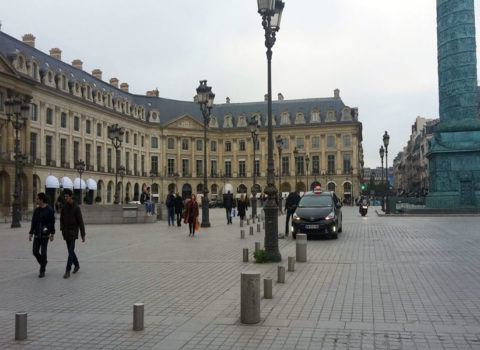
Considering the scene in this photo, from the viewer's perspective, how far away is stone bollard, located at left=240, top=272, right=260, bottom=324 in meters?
6.57

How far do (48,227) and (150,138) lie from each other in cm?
7415

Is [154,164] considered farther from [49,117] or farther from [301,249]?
[301,249]

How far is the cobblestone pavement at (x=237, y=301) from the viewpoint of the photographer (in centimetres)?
593

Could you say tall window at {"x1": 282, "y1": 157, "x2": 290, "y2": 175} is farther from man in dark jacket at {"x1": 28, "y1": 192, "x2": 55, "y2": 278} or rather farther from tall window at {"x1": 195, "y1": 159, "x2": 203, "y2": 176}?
man in dark jacket at {"x1": 28, "y1": 192, "x2": 55, "y2": 278}

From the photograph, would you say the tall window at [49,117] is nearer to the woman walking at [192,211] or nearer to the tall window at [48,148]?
the tall window at [48,148]

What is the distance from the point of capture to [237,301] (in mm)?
7957

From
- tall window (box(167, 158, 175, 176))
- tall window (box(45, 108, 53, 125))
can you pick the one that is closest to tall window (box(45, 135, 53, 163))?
tall window (box(45, 108, 53, 125))

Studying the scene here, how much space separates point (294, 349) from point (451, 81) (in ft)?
107

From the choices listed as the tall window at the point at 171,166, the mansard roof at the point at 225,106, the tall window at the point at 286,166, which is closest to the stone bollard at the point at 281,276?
the mansard roof at the point at 225,106

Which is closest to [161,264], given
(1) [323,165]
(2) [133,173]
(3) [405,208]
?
(3) [405,208]

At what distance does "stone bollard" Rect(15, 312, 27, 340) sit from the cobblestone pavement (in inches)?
4.9

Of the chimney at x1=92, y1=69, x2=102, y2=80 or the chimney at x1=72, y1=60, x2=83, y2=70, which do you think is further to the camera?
the chimney at x1=92, y1=69, x2=102, y2=80

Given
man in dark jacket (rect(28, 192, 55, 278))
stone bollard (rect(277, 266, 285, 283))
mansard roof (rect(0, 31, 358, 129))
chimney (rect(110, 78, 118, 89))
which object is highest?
chimney (rect(110, 78, 118, 89))

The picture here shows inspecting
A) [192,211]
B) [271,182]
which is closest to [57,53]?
[192,211]
